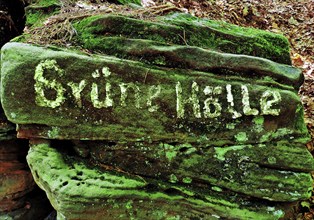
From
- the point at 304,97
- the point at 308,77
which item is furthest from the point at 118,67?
the point at 308,77

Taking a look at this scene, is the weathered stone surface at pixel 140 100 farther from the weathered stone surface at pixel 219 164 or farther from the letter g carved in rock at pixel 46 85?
the weathered stone surface at pixel 219 164

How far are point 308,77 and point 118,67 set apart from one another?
4600mm

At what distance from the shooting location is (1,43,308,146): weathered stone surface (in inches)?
117

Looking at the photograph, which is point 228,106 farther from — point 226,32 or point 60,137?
point 60,137

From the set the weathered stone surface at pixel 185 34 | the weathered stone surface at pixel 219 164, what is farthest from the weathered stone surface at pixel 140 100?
the weathered stone surface at pixel 185 34

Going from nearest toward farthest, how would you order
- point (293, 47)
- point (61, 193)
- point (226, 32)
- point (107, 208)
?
1. point (61, 193)
2. point (107, 208)
3. point (226, 32)
4. point (293, 47)

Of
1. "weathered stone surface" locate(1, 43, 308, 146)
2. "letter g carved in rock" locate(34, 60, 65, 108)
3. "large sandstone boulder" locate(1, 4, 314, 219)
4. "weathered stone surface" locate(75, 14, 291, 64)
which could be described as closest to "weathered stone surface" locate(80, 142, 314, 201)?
"large sandstone boulder" locate(1, 4, 314, 219)

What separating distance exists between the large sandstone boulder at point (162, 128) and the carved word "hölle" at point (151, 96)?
0.4 inches

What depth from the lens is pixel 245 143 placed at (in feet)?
10.8

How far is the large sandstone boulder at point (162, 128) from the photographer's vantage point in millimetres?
3055

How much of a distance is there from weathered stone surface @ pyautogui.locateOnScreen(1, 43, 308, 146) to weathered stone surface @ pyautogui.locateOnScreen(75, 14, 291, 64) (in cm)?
34

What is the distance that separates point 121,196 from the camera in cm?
311

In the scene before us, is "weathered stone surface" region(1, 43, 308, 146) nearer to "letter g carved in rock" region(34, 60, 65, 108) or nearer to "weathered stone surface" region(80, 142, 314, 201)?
"letter g carved in rock" region(34, 60, 65, 108)

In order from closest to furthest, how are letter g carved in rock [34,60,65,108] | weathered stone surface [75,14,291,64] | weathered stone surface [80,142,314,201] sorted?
letter g carved in rock [34,60,65,108]
weathered stone surface [80,142,314,201]
weathered stone surface [75,14,291,64]
